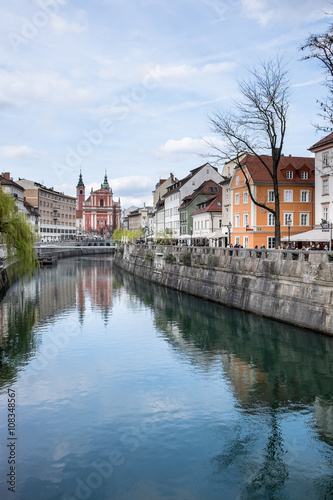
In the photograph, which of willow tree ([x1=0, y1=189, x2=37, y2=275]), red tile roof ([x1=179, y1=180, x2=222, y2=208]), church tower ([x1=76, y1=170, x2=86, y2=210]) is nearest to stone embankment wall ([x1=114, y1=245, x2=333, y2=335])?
willow tree ([x1=0, y1=189, x2=37, y2=275])

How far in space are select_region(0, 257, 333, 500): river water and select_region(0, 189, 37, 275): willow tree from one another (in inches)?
203

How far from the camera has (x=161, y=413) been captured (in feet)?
45.0

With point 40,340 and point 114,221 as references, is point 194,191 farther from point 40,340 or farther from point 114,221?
point 114,221

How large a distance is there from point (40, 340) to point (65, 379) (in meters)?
6.56

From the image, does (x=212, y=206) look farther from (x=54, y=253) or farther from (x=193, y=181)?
(x=54, y=253)

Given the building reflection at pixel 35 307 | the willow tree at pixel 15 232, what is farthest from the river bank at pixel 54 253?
the willow tree at pixel 15 232

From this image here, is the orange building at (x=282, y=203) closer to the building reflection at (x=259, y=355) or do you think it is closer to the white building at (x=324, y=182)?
the white building at (x=324, y=182)

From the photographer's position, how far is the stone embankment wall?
73.7 ft

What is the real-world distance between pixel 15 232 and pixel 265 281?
15.1 m

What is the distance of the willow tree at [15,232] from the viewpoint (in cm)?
2884

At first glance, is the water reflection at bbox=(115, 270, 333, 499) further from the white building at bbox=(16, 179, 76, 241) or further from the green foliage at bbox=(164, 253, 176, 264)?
the white building at bbox=(16, 179, 76, 241)

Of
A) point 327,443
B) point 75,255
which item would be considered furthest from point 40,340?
point 75,255

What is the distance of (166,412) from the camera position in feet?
45.3

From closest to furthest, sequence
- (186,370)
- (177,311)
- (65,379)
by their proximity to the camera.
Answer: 1. (65,379)
2. (186,370)
3. (177,311)
